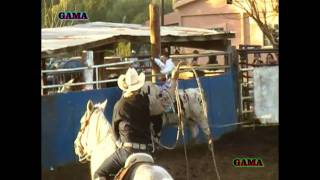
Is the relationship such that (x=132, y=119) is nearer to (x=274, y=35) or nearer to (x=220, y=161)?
(x=220, y=161)

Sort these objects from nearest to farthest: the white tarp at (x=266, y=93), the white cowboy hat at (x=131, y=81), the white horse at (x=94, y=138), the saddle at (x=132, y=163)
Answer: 1. the saddle at (x=132, y=163)
2. the white tarp at (x=266, y=93)
3. the white cowboy hat at (x=131, y=81)
4. the white horse at (x=94, y=138)

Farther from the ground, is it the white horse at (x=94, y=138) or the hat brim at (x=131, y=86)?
the hat brim at (x=131, y=86)

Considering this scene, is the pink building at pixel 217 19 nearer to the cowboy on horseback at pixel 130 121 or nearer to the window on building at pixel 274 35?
the window on building at pixel 274 35

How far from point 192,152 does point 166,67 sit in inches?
31.0

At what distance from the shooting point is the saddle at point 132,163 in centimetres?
600

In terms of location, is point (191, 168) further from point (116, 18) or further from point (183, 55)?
point (116, 18)

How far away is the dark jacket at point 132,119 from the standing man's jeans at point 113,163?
0.35 ft

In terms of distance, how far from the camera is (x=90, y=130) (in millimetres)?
6449

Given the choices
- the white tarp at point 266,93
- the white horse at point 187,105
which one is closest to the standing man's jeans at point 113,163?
the white horse at point 187,105

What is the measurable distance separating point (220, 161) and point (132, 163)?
2.67 feet

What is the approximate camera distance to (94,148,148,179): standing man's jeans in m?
6.30

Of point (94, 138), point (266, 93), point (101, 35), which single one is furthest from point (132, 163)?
point (266, 93)

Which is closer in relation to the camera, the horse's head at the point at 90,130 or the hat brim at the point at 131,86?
the hat brim at the point at 131,86

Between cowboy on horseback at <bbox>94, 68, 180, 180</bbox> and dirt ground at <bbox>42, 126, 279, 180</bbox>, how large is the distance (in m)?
0.20
